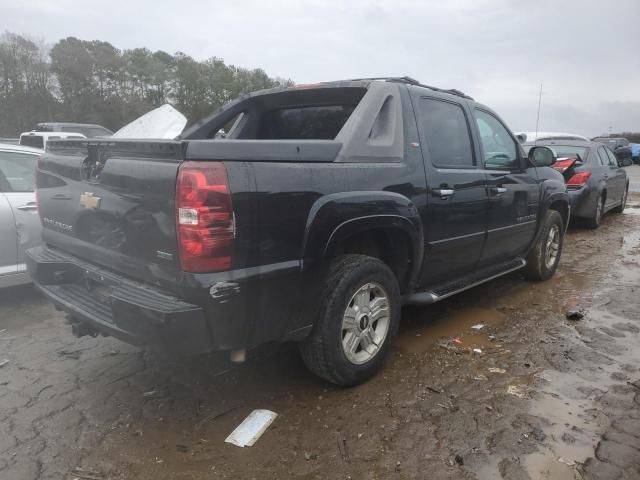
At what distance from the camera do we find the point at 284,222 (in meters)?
2.55

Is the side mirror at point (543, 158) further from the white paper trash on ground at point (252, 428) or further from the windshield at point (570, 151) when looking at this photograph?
the windshield at point (570, 151)

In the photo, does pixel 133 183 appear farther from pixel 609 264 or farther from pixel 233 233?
pixel 609 264

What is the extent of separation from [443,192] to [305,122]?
4.06 ft

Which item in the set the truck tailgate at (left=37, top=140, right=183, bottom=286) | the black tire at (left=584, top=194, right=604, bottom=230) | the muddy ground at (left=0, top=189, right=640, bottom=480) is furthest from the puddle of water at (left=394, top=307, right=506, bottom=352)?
the black tire at (left=584, top=194, right=604, bottom=230)

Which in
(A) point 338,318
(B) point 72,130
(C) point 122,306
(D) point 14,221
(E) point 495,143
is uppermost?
(B) point 72,130

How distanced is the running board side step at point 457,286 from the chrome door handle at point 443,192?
0.74 metres

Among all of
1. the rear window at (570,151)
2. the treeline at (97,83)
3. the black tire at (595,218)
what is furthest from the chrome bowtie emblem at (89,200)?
the treeline at (97,83)

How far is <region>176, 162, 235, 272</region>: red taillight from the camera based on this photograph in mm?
2271

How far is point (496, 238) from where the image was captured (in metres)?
4.33

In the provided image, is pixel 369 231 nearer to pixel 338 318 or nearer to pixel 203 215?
pixel 338 318

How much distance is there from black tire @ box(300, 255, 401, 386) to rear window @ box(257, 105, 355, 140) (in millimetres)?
1212

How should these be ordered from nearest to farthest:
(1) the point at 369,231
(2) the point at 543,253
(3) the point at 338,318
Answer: (3) the point at 338,318, (1) the point at 369,231, (2) the point at 543,253

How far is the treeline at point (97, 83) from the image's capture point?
87.3 ft

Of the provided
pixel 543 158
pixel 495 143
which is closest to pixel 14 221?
pixel 495 143
